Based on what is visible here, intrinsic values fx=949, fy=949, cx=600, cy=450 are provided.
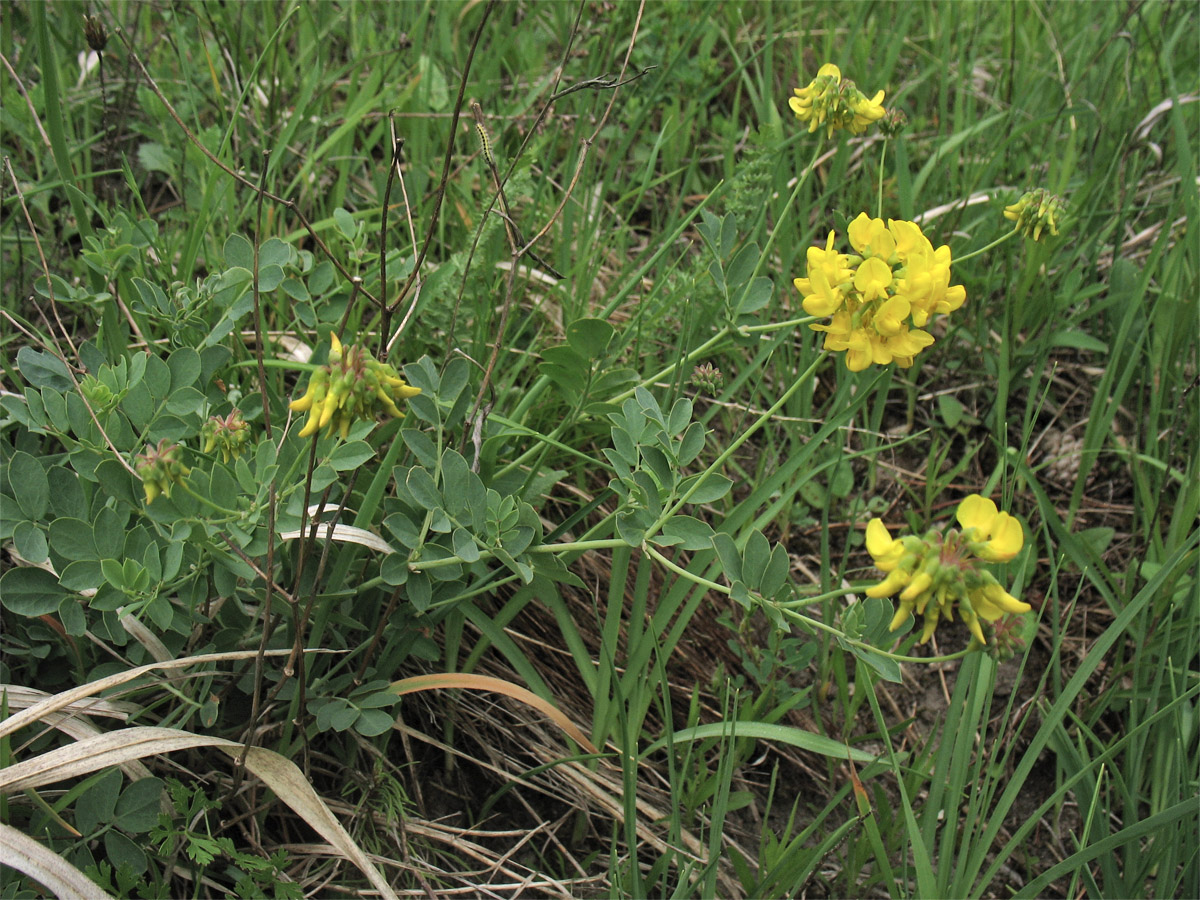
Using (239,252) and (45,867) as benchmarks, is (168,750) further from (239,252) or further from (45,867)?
(239,252)

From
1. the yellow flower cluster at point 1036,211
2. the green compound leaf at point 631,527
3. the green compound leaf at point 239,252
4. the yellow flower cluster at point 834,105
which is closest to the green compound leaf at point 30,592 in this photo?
the green compound leaf at point 239,252

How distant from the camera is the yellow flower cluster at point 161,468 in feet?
3.68

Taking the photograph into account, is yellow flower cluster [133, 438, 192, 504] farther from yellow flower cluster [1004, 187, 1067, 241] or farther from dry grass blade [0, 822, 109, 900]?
yellow flower cluster [1004, 187, 1067, 241]

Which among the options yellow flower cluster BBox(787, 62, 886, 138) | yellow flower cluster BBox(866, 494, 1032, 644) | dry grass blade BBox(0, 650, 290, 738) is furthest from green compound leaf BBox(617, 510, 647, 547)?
yellow flower cluster BBox(787, 62, 886, 138)

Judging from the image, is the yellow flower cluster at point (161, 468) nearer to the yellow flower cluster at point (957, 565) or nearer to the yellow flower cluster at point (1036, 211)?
the yellow flower cluster at point (957, 565)

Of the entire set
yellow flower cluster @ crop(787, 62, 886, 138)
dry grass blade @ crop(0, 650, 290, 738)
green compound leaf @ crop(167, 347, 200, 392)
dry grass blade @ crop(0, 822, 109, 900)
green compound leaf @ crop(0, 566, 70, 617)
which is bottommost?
dry grass blade @ crop(0, 822, 109, 900)

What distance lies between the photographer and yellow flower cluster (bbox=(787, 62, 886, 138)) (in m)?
1.63

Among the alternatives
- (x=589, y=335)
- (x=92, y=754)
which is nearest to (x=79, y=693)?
(x=92, y=754)

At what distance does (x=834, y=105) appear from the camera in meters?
1.64

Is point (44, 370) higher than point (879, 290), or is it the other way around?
point (879, 290)

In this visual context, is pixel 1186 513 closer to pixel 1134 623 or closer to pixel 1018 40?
pixel 1134 623

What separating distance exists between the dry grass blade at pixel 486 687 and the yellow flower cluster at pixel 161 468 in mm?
530

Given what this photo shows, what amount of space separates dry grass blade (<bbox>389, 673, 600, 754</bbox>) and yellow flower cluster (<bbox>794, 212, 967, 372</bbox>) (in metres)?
0.78

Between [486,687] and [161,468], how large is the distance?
0.69m
